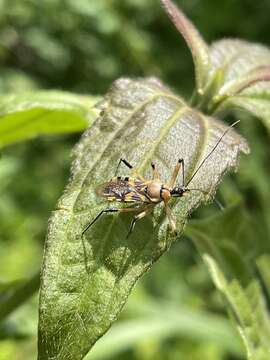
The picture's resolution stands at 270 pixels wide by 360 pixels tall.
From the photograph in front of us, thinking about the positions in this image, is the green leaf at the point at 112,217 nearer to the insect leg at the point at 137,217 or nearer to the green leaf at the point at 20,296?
the insect leg at the point at 137,217

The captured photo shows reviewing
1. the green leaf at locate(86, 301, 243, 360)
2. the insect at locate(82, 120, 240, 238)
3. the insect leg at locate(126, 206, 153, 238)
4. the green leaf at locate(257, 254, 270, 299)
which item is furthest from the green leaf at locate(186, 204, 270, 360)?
the green leaf at locate(86, 301, 243, 360)

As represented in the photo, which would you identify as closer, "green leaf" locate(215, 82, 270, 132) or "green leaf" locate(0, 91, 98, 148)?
"green leaf" locate(215, 82, 270, 132)

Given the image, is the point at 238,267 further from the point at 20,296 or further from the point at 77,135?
the point at 77,135

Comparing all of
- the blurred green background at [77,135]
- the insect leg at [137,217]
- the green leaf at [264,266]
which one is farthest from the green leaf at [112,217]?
the blurred green background at [77,135]

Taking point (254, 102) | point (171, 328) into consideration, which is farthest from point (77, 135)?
point (254, 102)

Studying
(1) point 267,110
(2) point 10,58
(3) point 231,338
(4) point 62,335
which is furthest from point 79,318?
(2) point 10,58

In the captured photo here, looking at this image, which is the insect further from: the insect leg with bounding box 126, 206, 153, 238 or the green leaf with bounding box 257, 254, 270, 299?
the green leaf with bounding box 257, 254, 270, 299
